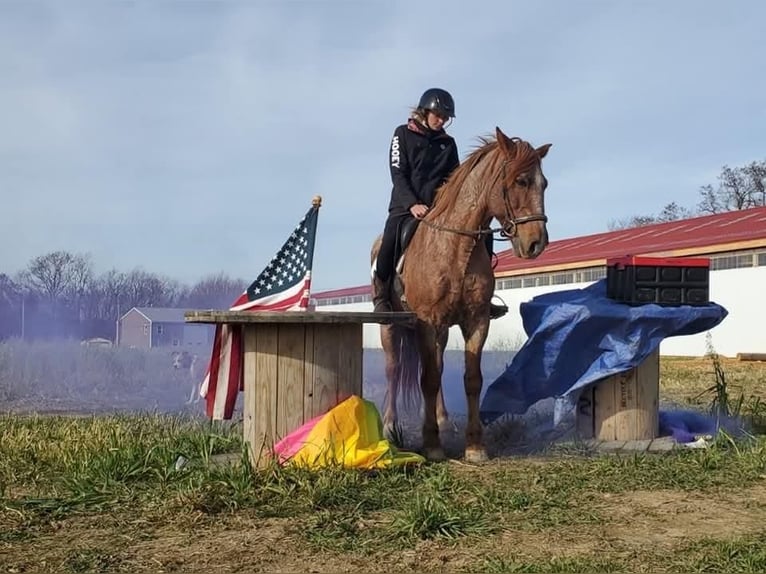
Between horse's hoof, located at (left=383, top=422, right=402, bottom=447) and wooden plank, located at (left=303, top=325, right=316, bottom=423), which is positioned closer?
wooden plank, located at (left=303, top=325, right=316, bottom=423)

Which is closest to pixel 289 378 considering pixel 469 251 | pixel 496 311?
pixel 469 251

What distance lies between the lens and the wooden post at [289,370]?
4.72 m

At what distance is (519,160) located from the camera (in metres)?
5.32

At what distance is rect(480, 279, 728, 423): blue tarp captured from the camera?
19.6 feet

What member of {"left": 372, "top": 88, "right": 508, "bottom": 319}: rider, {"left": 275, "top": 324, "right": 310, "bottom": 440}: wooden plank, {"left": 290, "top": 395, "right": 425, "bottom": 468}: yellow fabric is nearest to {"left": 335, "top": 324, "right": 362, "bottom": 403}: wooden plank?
{"left": 290, "top": 395, "right": 425, "bottom": 468}: yellow fabric

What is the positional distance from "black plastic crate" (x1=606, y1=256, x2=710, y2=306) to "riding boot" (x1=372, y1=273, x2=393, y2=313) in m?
1.86

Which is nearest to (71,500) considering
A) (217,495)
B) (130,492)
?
(130,492)

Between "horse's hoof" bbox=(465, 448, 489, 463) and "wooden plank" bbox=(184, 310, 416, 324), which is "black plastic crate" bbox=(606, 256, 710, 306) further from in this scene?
"wooden plank" bbox=(184, 310, 416, 324)

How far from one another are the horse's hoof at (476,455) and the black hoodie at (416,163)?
1.91 m

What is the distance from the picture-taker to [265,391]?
4738 mm

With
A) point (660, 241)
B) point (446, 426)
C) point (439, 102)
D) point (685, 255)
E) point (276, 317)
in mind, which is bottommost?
point (446, 426)

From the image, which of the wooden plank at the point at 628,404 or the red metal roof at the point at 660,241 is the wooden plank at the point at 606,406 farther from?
the red metal roof at the point at 660,241

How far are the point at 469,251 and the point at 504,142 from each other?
2.61ft

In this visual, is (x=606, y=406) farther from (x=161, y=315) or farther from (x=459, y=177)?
(x=161, y=315)
